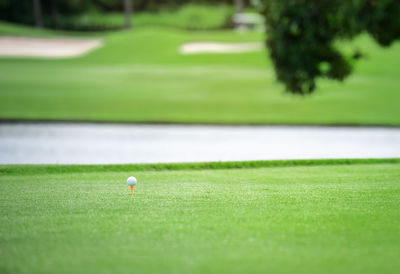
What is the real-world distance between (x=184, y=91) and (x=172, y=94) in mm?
522

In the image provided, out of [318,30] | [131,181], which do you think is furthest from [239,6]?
[131,181]

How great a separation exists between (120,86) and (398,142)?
32.2ft

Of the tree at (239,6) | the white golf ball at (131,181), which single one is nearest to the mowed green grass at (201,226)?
the white golf ball at (131,181)

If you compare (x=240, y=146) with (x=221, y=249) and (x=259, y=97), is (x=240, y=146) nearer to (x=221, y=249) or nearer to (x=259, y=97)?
(x=259, y=97)

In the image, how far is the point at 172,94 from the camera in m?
16.2

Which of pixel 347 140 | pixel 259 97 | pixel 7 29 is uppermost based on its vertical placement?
pixel 7 29

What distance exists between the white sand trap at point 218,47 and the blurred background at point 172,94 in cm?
5

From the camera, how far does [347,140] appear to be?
1113 centimetres

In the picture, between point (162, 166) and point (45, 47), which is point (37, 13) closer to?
point (45, 47)

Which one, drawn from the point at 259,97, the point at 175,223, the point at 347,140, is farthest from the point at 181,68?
the point at 175,223

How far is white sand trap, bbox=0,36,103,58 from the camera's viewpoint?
71.4 ft

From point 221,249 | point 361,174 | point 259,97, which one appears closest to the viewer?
point 221,249

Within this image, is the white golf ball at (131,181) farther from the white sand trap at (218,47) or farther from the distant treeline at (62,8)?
the distant treeline at (62,8)

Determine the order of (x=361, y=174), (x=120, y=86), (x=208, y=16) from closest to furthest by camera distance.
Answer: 1. (x=361, y=174)
2. (x=120, y=86)
3. (x=208, y=16)
